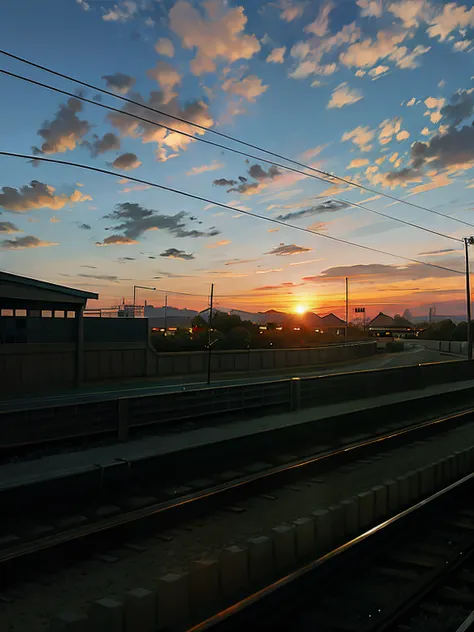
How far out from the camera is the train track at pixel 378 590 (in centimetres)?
508

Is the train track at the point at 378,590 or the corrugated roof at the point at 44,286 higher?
the corrugated roof at the point at 44,286

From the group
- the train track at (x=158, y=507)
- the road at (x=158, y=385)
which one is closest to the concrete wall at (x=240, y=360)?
the road at (x=158, y=385)

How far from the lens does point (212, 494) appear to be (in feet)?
29.5

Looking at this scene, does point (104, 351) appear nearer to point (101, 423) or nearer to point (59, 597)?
point (101, 423)

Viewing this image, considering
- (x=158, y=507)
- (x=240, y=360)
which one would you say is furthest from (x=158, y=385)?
(x=158, y=507)

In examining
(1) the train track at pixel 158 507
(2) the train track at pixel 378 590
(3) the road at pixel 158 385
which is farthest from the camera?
(3) the road at pixel 158 385

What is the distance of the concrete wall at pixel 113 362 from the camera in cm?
3647

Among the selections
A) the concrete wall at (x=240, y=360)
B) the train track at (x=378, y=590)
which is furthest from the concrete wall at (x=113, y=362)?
the train track at (x=378, y=590)

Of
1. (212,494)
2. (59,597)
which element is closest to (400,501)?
(212,494)

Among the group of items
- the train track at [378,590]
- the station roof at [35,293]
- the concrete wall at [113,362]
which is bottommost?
the train track at [378,590]

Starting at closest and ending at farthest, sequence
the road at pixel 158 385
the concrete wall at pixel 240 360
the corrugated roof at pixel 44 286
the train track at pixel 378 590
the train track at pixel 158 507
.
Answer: the train track at pixel 378 590, the train track at pixel 158 507, the road at pixel 158 385, the corrugated roof at pixel 44 286, the concrete wall at pixel 240 360

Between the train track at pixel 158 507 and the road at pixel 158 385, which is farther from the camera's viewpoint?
the road at pixel 158 385

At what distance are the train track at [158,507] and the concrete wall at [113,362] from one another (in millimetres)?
27214

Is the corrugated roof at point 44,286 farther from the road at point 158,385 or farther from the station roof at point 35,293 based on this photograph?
the road at point 158,385
